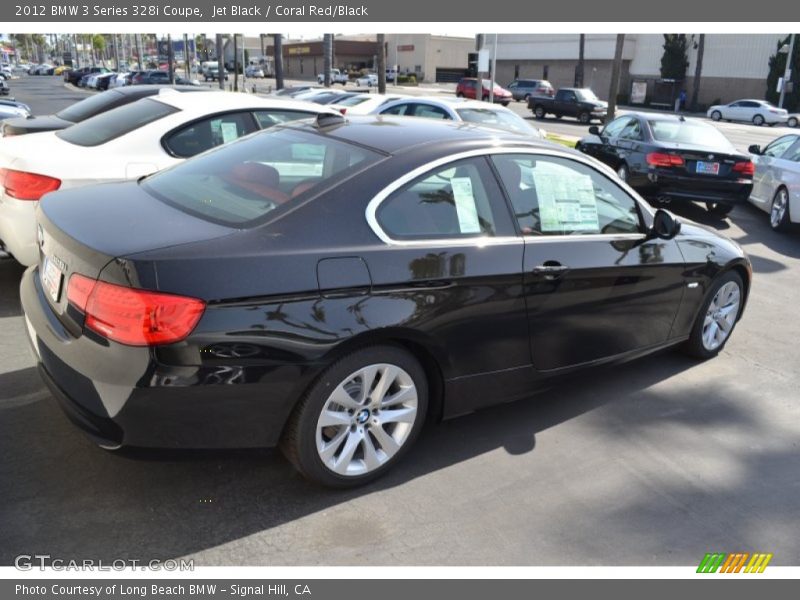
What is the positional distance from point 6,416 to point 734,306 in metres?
4.81

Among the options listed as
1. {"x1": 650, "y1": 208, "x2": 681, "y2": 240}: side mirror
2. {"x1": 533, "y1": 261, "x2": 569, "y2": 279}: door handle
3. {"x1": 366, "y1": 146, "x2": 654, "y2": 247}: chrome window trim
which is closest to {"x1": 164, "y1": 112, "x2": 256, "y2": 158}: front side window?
{"x1": 366, "y1": 146, "x2": 654, "y2": 247}: chrome window trim

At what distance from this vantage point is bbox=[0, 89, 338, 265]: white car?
487 cm

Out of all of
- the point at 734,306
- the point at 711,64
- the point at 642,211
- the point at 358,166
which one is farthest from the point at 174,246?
the point at 711,64

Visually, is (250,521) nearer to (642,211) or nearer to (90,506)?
(90,506)

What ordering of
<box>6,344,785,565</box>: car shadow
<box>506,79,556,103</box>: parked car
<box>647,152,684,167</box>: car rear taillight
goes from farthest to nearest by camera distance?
1. <box>506,79,556,103</box>: parked car
2. <box>647,152,684,167</box>: car rear taillight
3. <box>6,344,785,565</box>: car shadow

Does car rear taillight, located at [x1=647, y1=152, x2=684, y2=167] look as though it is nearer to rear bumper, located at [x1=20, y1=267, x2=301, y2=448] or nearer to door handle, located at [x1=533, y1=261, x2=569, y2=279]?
door handle, located at [x1=533, y1=261, x2=569, y2=279]

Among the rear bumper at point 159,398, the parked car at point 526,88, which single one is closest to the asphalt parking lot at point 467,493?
the rear bumper at point 159,398

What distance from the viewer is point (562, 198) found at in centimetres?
386

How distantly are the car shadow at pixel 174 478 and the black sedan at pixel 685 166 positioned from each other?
6.34 m

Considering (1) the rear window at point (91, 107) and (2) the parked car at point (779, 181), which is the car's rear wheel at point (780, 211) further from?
(1) the rear window at point (91, 107)

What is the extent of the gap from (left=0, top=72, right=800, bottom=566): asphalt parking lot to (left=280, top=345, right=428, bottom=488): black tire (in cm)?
11

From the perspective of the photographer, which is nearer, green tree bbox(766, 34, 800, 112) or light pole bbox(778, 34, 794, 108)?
light pole bbox(778, 34, 794, 108)

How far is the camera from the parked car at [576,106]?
33.8 metres

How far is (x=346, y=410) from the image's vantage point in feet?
10.1
